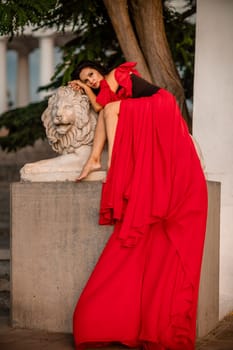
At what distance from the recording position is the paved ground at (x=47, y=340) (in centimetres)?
533

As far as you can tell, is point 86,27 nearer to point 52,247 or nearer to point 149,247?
point 52,247

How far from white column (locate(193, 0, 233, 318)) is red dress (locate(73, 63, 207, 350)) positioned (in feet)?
5.19

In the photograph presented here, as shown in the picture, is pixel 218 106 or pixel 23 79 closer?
pixel 218 106

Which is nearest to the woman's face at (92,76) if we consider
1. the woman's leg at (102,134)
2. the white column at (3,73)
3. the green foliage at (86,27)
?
the woman's leg at (102,134)

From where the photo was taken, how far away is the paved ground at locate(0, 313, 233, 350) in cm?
533

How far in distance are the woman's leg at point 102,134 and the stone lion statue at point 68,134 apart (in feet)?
0.57

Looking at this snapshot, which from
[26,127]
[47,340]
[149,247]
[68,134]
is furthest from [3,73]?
[149,247]

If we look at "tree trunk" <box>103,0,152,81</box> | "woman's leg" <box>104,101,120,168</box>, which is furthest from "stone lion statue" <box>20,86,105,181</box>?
"tree trunk" <box>103,0,152,81</box>

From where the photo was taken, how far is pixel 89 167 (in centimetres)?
562

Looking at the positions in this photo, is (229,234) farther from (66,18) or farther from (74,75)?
(66,18)

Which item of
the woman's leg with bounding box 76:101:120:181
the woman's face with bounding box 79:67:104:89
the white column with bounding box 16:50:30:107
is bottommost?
the woman's leg with bounding box 76:101:120:181

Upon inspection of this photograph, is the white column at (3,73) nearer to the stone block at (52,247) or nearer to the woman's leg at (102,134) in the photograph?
the stone block at (52,247)

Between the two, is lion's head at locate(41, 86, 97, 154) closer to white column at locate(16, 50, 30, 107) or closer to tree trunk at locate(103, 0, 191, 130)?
tree trunk at locate(103, 0, 191, 130)

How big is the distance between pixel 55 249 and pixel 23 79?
29968mm
